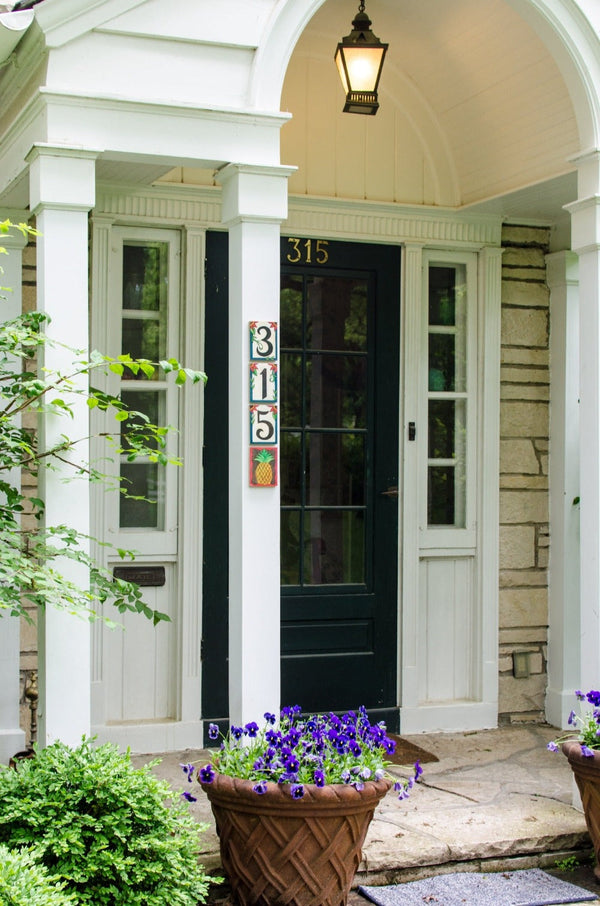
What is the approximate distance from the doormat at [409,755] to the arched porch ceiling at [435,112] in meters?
2.86

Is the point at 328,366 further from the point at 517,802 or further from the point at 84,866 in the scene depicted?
the point at 84,866

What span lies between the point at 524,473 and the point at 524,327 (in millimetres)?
817

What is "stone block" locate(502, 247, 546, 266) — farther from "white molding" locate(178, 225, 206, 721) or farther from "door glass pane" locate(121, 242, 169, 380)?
"door glass pane" locate(121, 242, 169, 380)

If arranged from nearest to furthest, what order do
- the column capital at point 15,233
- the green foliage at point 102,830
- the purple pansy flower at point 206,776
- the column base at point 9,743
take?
the green foliage at point 102,830 < the purple pansy flower at point 206,776 < the column capital at point 15,233 < the column base at point 9,743

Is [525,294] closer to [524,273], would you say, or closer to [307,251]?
[524,273]

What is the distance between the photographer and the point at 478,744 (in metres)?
5.95

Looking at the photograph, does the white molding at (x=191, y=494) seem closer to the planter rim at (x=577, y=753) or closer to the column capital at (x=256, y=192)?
the column capital at (x=256, y=192)

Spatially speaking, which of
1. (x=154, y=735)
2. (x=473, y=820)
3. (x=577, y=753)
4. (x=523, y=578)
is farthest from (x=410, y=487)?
(x=577, y=753)

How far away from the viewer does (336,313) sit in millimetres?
6031

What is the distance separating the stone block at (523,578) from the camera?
635 cm

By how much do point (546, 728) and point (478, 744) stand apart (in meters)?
0.55

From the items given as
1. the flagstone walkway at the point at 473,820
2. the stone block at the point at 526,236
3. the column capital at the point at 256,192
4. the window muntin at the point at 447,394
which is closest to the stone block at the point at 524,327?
the window muntin at the point at 447,394

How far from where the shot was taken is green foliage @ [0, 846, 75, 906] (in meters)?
2.92

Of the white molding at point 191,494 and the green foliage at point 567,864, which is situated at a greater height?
the white molding at point 191,494
